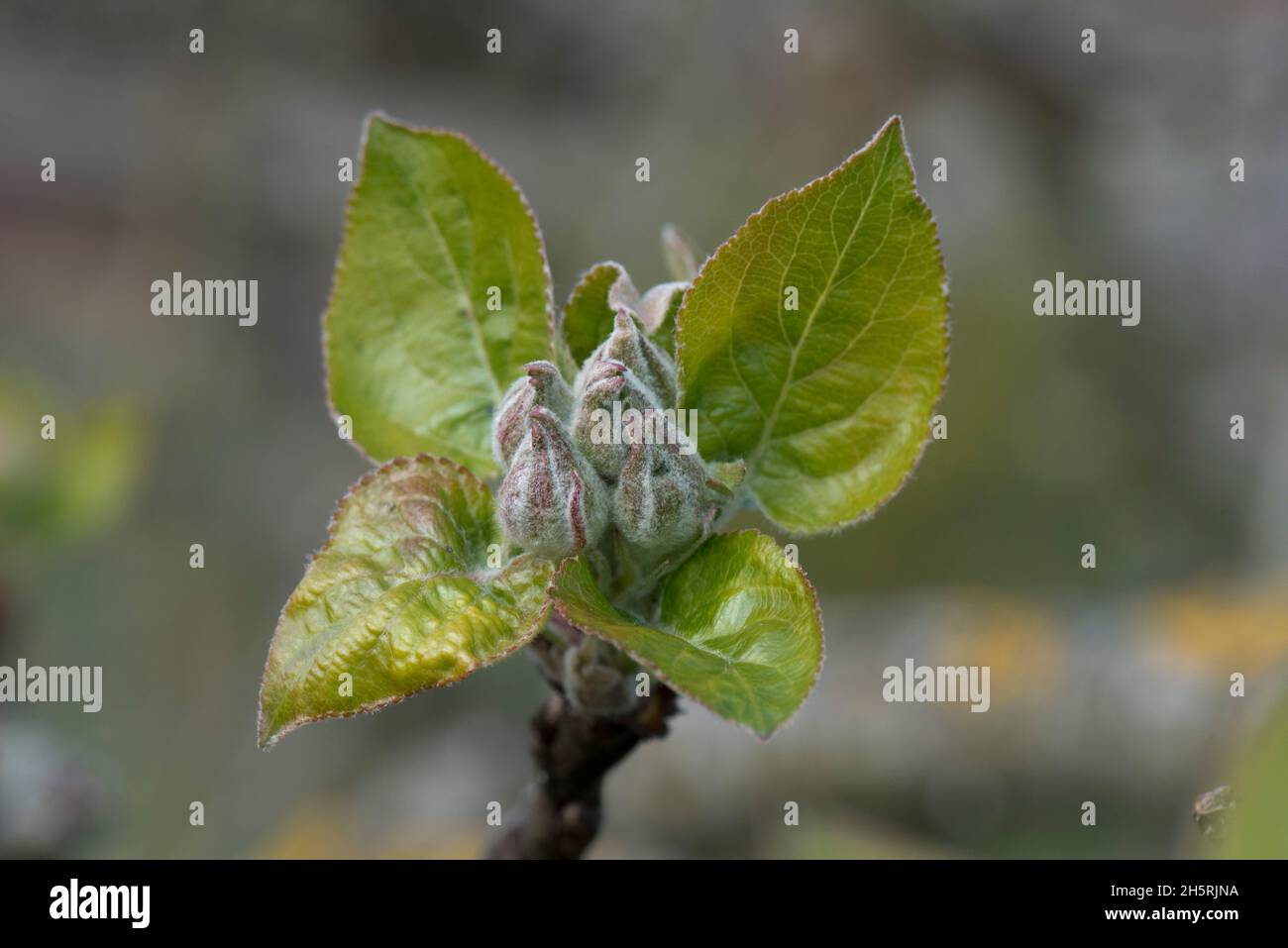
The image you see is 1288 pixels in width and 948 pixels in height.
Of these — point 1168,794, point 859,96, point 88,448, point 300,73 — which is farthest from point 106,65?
point 1168,794

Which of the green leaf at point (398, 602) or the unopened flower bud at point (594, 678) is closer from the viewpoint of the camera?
the green leaf at point (398, 602)

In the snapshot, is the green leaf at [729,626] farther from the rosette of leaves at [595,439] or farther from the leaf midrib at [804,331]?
the leaf midrib at [804,331]

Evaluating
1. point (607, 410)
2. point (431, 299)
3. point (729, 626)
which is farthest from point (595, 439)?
point (431, 299)

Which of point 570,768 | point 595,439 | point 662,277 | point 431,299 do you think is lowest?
point 570,768

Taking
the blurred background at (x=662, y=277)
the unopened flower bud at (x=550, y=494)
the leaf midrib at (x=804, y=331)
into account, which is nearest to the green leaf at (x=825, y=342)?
the leaf midrib at (x=804, y=331)

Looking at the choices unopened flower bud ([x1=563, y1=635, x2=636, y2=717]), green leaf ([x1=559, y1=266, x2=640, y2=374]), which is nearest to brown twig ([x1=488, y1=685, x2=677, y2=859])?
unopened flower bud ([x1=563, y1=635, x2=636, y2=717])

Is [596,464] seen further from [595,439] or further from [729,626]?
[729,626]

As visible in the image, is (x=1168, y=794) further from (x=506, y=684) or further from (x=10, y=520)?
(x=10, y=520)
